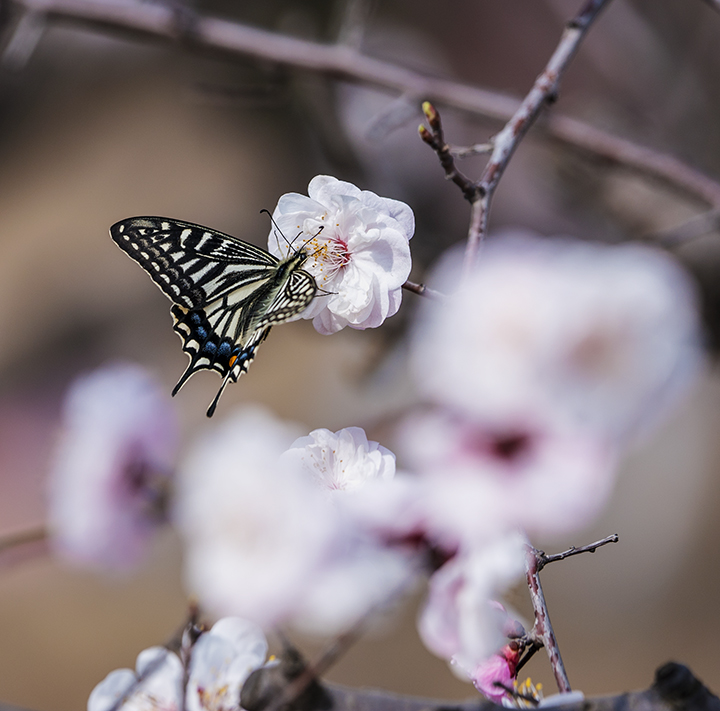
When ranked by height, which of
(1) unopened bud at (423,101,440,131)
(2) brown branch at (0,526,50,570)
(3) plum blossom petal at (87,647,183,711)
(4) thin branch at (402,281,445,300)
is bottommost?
(3) plum blossom petal at (87,647,183,711)

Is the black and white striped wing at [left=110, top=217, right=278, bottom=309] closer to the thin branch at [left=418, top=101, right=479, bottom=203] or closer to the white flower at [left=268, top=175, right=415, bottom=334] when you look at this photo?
the white flower at [left=268, top=175, right=415, bottom=334]

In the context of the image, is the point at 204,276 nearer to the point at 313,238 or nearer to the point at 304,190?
the point at 313,238

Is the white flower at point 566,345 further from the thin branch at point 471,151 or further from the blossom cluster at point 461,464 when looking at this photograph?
the thin branch at point 471,151

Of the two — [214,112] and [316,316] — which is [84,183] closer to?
[214,112]

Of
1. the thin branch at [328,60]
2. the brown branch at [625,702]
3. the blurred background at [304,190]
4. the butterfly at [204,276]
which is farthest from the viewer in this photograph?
the blurred background at [304,190]

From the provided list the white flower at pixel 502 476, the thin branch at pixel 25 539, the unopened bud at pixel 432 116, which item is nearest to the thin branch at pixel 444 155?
the unopened bud at pixel 432 116

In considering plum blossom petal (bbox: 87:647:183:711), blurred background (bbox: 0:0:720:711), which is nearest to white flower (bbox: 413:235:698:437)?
plum blossom petal (bbox: 87:647:183:711)
